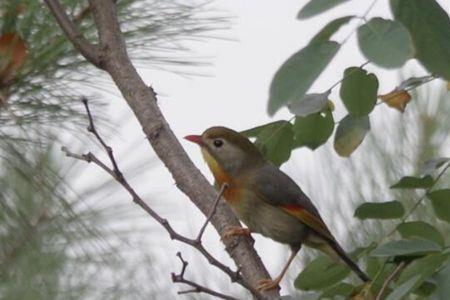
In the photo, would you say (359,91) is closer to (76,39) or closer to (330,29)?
(330,29)

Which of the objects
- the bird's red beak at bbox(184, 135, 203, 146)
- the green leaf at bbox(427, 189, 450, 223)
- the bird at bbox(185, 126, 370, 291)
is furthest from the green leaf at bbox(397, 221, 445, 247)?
the bird's red beak at bbox(184, 135, 203, 146)

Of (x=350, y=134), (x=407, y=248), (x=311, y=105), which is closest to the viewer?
(x=407, y=248)

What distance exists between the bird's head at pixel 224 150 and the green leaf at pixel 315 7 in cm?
128

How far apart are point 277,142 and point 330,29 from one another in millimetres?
565

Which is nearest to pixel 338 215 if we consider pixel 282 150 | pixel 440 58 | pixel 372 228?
pixel 372 228

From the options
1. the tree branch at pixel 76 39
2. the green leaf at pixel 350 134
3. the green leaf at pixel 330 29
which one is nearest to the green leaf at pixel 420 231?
the green leaf at pixel 350 134

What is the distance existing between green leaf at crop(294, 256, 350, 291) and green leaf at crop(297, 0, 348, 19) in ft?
2.05

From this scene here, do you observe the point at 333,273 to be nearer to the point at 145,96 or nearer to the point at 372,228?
the point at 145,96

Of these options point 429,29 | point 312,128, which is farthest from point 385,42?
point 312,128

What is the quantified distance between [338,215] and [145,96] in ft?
6.30

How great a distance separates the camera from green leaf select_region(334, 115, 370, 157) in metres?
1.96

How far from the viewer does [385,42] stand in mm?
1338

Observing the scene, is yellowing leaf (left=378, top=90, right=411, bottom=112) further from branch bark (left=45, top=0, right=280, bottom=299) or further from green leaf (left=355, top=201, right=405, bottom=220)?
branch bark (left=45, top=0, right=280, bottom=299)

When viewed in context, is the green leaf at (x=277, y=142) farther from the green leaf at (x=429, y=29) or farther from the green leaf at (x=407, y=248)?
the green leaf at (x=429, y=29)
